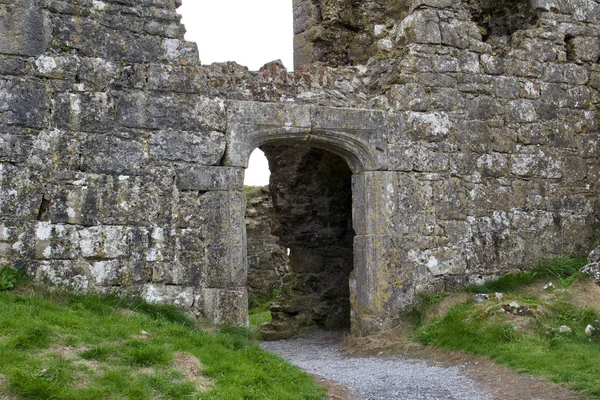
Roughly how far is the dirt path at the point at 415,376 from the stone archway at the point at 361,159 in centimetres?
54

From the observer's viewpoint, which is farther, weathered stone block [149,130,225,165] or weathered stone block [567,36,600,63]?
weathered stone block [567,36,600,63]

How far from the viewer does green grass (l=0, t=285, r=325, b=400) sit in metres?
5.96

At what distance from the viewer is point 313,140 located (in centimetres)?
952

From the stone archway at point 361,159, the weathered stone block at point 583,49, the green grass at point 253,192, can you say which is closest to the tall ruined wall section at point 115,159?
the stone archway at point 361,159

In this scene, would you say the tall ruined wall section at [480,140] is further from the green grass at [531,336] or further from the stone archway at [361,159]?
the green grass at [531,336]

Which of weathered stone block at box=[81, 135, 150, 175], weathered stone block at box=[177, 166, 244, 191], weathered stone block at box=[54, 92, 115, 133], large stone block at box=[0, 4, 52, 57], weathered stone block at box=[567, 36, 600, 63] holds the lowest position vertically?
weathered stone block at box=[177, 166, 244, 191]

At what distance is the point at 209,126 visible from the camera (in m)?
8.84

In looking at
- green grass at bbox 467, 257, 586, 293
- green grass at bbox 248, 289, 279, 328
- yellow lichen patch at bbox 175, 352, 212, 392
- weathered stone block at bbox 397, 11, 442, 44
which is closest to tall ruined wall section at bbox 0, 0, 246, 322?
yellow lichen patch at bbox 175, 352, 212, 392

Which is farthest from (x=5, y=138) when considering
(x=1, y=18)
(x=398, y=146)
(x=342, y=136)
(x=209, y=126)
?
(x=398, y=146)

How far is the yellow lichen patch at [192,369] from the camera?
252 inches

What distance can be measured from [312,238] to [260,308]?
3.05 metres

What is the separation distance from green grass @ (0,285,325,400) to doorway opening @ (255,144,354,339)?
4327 mm

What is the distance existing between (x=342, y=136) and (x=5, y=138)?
378cm

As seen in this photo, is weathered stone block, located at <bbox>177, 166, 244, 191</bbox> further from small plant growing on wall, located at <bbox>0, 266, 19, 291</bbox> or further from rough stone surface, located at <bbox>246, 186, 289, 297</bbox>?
rough stone surface, located at <bbox>246, 186, 289, 297</bbox>
